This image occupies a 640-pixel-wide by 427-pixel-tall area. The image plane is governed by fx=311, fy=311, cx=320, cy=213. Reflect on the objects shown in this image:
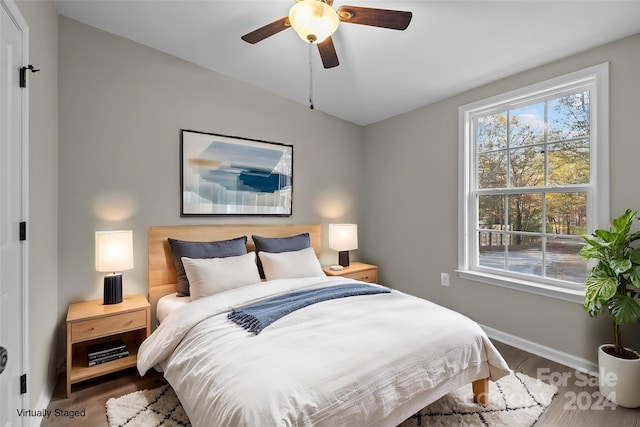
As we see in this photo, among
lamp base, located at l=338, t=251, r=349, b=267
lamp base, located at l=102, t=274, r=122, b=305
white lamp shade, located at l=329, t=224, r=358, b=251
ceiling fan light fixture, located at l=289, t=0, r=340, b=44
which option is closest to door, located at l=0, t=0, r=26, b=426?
lamp base, located at l=102, t=274, r=122, b=305

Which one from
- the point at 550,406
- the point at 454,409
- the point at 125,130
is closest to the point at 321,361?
the point at 454,409

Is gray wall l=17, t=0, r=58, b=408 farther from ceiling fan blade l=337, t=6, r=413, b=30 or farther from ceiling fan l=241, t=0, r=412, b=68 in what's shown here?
ceiling fan blade l=337, t=6, r=413, b=30

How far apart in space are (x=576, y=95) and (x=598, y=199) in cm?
86

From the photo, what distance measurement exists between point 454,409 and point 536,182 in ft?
6.53

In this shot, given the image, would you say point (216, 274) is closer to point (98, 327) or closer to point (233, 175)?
point (98, 327)

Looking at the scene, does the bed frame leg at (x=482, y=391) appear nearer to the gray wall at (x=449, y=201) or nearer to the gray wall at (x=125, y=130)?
the gray wall at (x=449, y=201)

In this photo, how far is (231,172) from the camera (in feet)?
10.5

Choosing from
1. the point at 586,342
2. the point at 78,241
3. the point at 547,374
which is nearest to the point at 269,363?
the point at 78,241

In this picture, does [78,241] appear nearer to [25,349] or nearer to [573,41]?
[25,349]

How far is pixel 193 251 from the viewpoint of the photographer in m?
2.73

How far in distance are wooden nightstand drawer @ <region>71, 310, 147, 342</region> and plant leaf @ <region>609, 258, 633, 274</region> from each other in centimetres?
321

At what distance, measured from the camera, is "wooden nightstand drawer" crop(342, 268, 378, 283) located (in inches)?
144

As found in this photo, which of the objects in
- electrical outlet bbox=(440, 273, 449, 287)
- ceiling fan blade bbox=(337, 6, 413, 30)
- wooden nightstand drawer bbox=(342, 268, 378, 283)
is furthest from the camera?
wooden nightstand drawer bbox=(342, 268, 378, 283)

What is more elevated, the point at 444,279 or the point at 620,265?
the point at 620,265
